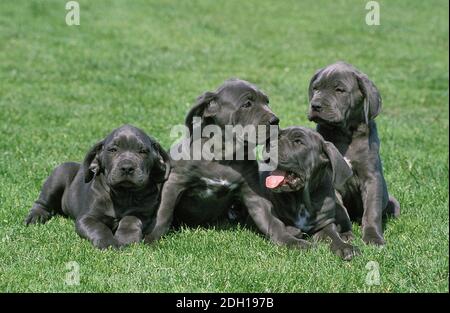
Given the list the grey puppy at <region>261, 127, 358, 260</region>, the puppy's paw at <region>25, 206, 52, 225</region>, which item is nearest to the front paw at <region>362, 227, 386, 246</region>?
the grey puppy at <region>261, 127, 358, 260</region>

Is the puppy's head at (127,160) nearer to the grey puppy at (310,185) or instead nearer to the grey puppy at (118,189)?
the grey puppy at (118,189)

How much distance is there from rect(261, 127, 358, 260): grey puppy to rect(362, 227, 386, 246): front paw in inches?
6.7

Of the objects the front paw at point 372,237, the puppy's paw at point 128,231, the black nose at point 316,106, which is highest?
the black nose at point 316,106

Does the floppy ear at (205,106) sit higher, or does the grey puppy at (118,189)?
the floppy ear at (205,106)

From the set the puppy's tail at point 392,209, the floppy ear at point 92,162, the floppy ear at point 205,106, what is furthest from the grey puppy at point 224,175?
the puppy's tail at point 392,209

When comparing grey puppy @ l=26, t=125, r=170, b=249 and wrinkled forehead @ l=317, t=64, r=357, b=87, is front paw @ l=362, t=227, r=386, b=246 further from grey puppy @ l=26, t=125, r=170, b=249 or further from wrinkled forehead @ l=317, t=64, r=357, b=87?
grey puppy @ l=26, t=125, r=170, b=249

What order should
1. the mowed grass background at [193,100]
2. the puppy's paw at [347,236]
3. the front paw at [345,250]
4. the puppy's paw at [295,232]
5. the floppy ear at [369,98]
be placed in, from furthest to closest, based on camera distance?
the floppy ear at [369,98] → the puppy's paw at [347,236] → the puppy's paw at [295,232] → the front paw at [345,250] → the mowed grass background at [193,100]

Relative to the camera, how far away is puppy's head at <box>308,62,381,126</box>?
24.6 ft

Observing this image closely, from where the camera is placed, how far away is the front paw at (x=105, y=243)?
6742 millimetres

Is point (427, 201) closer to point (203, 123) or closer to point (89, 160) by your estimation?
point (203, 123)

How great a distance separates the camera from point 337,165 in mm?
7020

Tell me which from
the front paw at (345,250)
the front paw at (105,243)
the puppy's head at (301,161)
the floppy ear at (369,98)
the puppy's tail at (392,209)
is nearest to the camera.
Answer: the front paw at (345,250)

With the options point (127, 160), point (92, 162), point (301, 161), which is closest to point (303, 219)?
point (301, 161)
